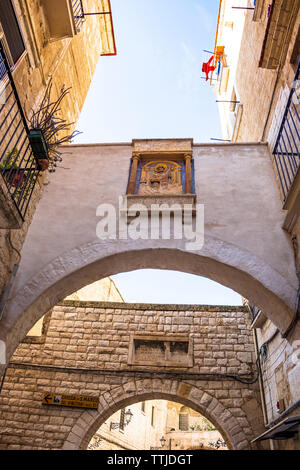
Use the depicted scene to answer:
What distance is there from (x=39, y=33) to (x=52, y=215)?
309 centimetres

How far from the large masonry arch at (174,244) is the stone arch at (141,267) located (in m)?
0.01

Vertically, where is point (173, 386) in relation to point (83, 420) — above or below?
above

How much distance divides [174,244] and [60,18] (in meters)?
4.40

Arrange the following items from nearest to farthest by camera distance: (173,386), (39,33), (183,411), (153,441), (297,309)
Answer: (297,309) → (39,33) → (173,386) → (153,441) → (183,411)

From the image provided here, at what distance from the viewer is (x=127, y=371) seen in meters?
7.52

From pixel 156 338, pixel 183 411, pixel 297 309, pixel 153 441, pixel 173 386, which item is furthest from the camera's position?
pixel 183 411

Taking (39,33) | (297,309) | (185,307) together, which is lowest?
(297,309)

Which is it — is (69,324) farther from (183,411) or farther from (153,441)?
(183,411)

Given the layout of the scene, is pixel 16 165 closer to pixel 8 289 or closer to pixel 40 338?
pixel 8 289

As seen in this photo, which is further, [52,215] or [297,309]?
[52,215]

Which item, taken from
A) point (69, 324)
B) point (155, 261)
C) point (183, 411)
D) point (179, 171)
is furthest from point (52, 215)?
point (183, 411)

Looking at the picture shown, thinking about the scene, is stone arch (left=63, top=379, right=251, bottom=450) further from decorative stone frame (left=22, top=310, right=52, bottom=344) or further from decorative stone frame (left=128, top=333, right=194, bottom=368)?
decorative stone frame (left=22, top=310, right=52, bottom=344)

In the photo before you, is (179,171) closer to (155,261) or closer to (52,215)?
(155,261)

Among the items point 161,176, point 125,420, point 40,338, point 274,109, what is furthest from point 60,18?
point 125,420
